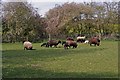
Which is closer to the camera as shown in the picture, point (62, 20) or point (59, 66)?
point (59, 66)

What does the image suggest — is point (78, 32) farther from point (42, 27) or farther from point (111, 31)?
point (42, 27)

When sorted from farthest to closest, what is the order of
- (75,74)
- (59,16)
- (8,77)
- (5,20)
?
(59,16)
(5,20)
(75,74)
(8,77)

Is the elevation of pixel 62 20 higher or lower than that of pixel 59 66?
higher

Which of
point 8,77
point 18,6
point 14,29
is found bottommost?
point 8,77

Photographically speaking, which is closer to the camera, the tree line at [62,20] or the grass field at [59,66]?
the grass field at [59,66]

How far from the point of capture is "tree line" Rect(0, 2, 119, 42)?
45600 mm

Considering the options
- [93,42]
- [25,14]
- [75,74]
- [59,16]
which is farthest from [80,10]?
[75,74]

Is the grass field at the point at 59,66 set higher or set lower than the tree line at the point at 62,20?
lower

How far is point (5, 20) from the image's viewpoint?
45.2 meters

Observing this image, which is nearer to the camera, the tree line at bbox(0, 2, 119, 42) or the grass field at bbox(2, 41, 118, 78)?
the grass field at bbox(2, 41, 118, 78)

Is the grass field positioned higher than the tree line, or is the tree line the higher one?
the tree line

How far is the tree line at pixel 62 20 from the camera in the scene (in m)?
45.6

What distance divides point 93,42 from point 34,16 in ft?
61.2

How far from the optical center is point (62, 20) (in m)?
56.9
